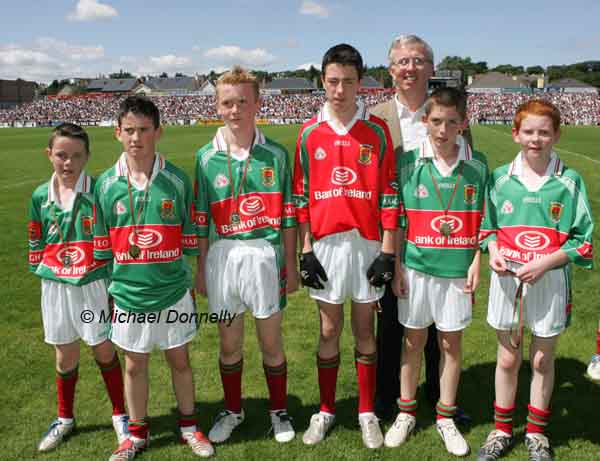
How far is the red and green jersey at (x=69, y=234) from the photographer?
3391 millimetres

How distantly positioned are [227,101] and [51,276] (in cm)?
164

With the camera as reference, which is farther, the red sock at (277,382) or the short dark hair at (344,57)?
the red sock at (277,382)

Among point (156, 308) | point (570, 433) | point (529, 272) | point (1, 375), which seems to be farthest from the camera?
point (1, 375)

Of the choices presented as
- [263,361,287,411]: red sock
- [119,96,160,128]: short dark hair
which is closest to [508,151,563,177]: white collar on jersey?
[263,361,287,411]: red sock

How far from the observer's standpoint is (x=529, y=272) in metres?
3.06

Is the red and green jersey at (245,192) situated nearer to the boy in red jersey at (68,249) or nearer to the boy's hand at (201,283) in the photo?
the boy's hand at (201,283)

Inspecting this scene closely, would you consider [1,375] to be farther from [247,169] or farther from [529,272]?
[529,272]

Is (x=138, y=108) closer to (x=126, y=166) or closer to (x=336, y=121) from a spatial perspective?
(x=126, y=166)

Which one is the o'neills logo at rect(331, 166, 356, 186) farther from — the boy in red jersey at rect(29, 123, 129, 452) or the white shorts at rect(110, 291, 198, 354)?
the boy in red jersey at rect(29, 123, 129, 452)

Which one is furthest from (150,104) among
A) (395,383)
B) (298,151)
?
(395,383)

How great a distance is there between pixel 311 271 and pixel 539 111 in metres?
1.71

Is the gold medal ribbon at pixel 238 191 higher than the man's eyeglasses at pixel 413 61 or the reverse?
the reverse

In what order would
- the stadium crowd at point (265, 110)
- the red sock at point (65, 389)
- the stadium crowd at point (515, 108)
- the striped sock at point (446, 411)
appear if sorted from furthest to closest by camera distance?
the stadium crowd at point (265, 110) < the stadium crowd at point (515, 108) < the red sock at point (65, 389) < the striped sock at point (446, 411)

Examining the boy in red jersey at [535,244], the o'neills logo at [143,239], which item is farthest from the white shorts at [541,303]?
the o'neills logo at [143,239]
